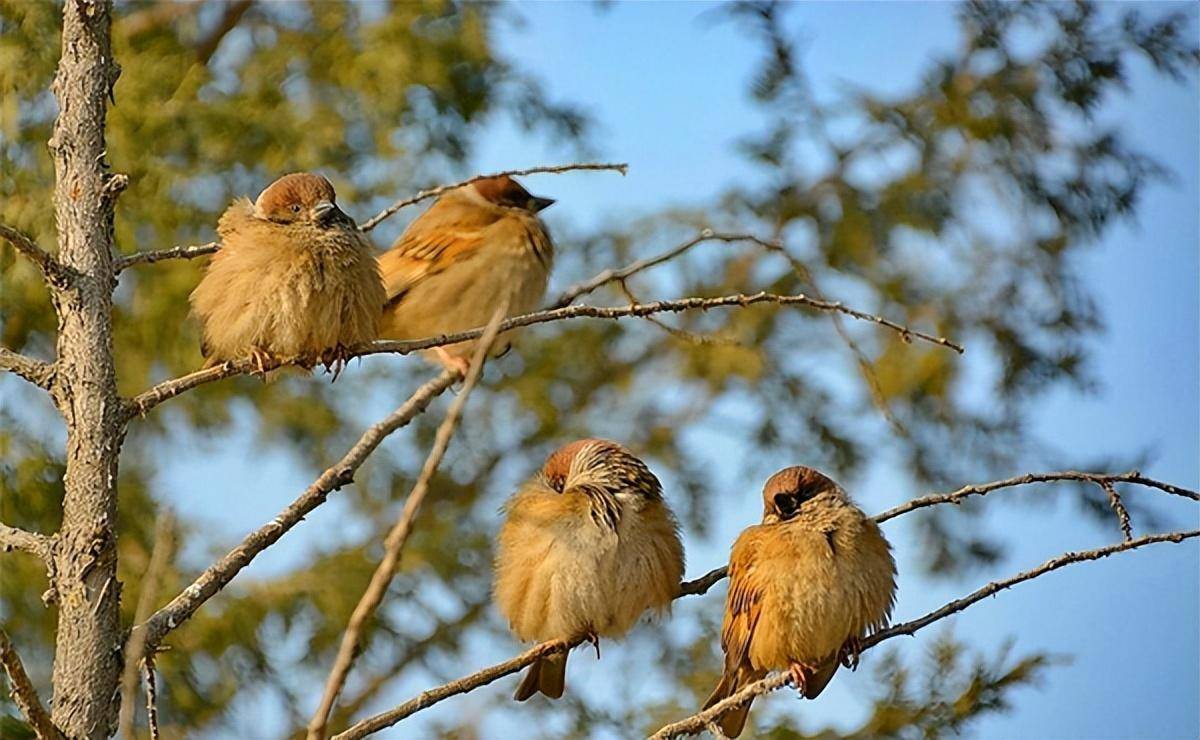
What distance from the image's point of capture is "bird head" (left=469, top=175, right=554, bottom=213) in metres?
6.93

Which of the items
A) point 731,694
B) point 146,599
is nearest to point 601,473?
point 731,694

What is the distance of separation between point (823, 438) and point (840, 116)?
2.05 m

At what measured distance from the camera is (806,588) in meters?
4.49

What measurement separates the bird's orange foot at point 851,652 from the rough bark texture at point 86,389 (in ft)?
7.00

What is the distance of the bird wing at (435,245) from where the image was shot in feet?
21.5

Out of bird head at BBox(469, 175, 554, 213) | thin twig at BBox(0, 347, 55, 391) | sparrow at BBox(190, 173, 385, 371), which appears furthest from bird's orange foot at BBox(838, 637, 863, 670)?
bird head at BBox(469, 175, 554, 213)

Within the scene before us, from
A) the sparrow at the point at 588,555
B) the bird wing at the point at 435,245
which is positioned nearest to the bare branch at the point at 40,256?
the sparrow at the point at 588,555

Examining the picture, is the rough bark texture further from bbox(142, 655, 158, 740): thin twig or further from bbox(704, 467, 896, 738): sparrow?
bbox(704, 467, 896, 738): sparrow

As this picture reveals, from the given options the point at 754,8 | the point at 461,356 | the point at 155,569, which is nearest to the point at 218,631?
the point at 461,356

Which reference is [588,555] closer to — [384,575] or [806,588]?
[806,588]

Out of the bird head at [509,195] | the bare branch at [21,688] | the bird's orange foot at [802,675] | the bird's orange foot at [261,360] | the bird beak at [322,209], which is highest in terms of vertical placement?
the bird head at [509,195]

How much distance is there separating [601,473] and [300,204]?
1.20 meters

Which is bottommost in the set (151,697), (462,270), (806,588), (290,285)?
(151,697)

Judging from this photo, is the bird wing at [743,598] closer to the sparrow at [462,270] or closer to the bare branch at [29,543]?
the sparrow at [462,270]
